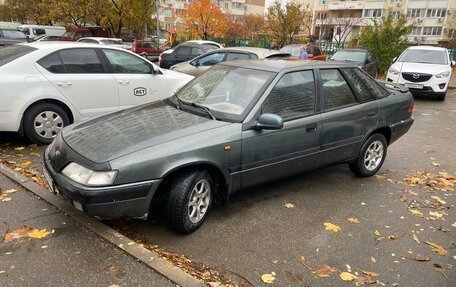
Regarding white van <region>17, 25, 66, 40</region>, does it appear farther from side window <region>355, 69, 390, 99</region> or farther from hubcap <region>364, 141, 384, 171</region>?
hubcap <region>364, 141, 384, 171</region>

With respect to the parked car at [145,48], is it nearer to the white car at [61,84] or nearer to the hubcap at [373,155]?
the white car at [61,84]

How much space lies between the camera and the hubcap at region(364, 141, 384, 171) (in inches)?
201

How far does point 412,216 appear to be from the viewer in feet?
13.6

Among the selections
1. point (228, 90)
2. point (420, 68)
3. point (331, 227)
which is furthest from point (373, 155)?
point (420, 68)

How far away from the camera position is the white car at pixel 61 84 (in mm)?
5383

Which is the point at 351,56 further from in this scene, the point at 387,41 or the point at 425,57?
the point at 387,41

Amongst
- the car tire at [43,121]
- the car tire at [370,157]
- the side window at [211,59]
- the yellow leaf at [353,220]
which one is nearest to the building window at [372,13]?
the side window at [211,59]

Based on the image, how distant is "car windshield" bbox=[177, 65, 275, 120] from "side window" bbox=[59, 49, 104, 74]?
91.8 inches

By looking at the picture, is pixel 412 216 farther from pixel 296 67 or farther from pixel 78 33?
pixel 78 33

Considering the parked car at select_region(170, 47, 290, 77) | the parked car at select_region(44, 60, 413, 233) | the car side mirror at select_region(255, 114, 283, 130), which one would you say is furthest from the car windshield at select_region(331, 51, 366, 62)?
the car side mirror at select_region(255, 114, 283, 130)

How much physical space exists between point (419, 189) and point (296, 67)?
2406 millimetres

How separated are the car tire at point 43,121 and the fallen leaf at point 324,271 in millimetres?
4553

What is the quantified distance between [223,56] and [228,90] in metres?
6.94

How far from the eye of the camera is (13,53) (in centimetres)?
569
